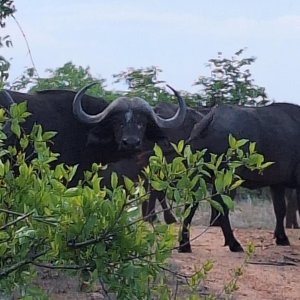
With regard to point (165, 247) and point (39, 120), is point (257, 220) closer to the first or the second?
point (39, 120)

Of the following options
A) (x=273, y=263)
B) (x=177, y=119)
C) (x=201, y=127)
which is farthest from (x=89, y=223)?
(x=201, y=127)

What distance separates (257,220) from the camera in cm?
1464

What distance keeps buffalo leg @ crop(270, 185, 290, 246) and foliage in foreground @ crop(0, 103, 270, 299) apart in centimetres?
853

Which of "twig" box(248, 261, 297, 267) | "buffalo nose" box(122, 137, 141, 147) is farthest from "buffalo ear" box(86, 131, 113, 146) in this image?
"twig" box(248, 261, 297, 267)

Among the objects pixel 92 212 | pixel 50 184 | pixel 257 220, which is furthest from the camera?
pixel 257 220

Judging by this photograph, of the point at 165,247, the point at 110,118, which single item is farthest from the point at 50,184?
the point at 110,118

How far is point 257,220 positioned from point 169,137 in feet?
15.5

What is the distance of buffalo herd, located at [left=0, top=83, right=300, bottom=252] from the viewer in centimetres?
948

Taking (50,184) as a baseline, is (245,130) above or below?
below

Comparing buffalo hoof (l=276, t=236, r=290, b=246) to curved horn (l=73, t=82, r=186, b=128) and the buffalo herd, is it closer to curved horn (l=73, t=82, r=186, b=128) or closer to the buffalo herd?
the buffalo herd

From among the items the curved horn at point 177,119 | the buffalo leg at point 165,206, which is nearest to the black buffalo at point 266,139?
the curved horn at point 177,119

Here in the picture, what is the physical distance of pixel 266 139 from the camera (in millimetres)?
11375

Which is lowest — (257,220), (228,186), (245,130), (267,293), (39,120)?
(257,220)

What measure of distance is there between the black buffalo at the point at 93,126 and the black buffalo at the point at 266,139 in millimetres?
849
